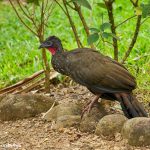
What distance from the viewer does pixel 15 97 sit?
17.4ft

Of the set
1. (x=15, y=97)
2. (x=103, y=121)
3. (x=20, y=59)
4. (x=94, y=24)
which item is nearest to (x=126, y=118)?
(x=103, y=121)

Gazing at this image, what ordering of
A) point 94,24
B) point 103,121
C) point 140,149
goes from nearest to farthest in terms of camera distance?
point 140,149, point 103,121, point 94,24

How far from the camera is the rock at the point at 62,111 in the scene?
5.04 meters

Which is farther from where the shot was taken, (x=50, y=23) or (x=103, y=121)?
(x=50, y=23)

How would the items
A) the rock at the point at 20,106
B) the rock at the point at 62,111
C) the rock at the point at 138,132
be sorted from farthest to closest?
the rock at the point at 20,106, the rock at the point at 62,111, the rock at the point at 138,132

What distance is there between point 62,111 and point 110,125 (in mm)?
641

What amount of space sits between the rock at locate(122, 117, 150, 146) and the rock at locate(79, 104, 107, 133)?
0.48 metres

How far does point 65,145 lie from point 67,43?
3.91m

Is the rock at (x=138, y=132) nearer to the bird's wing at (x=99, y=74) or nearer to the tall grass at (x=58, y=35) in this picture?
the bird's wing at (x=99, y=74)

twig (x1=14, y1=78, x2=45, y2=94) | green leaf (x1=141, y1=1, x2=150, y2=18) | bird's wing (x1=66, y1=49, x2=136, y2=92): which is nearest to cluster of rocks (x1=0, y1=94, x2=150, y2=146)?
bird's wing (x1=66, y1=49, x2=136, y2=92)

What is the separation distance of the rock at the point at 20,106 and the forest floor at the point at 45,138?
50 mm

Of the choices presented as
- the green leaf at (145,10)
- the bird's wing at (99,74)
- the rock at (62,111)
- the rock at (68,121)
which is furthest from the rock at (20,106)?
the green leaf at (145,10)

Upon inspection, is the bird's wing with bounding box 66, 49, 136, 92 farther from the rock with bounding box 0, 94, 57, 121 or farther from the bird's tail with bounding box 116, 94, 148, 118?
the rock with bounding box 0, 94, 57, 121

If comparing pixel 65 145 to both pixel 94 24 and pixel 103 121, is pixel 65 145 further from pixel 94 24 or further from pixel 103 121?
pixel 94 24
